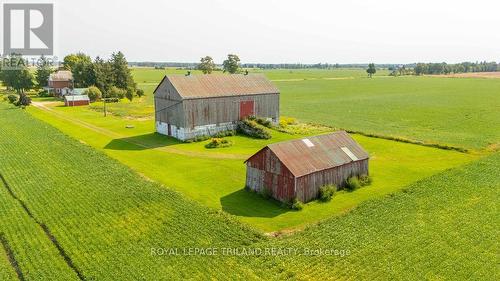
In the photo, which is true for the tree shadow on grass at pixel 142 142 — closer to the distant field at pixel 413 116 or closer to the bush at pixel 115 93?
the distant field at pixel 413 116

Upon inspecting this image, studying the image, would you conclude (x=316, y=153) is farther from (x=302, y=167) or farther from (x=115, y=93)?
(x=115, y=93)

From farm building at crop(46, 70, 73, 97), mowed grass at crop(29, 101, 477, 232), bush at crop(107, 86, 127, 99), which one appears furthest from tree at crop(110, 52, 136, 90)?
mowed grass at crop(29, 101, 477, 232)

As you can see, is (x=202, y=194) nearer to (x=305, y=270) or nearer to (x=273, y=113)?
(x=305, y=270)

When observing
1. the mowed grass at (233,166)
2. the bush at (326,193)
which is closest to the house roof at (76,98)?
the mowed grass at (233,166)

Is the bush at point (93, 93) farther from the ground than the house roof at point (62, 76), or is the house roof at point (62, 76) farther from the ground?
the house roof at point (62, 76)


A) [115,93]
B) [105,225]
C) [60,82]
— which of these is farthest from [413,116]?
[60,82]

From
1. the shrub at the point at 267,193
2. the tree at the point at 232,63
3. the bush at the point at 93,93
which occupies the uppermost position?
the tree at the point at 232,63

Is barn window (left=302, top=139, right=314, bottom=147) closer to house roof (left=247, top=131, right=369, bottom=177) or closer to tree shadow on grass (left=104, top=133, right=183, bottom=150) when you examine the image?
house roof (left=247, top=131, right=369, bottom=177)

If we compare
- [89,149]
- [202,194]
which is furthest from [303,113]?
[202,194]

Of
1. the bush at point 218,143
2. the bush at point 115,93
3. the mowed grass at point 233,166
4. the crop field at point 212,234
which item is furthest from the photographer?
the bush at point 115,93

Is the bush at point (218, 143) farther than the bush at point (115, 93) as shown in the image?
No
